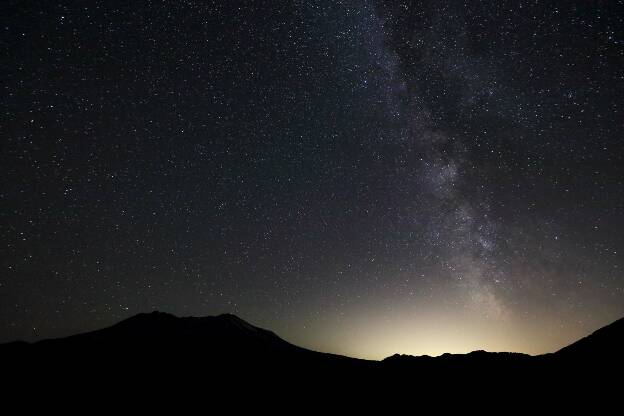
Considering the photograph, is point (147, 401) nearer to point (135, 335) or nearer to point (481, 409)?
point (135, 335)

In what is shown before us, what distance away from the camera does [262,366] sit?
92.4 feet

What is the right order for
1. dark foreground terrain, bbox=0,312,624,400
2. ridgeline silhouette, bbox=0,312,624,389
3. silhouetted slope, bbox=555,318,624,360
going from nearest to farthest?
silhouetted slope, bbox=555,318,624,360 < dark foreground terrain, bbox=0,312,624,400 < ridgeline silhouette, bbox=0,312,624,389

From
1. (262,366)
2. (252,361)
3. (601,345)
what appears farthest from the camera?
(252,361)

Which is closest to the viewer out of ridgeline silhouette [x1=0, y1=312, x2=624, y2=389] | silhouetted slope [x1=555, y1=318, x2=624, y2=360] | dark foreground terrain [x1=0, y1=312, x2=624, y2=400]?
silhouetted slope [x1=555, y1=318, x2=624, y2=360]

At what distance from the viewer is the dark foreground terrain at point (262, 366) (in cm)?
1931

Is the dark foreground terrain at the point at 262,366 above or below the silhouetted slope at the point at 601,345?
below

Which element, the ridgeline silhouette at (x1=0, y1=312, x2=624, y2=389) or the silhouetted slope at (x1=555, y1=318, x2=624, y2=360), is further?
the ridgeline silhouette at (x1=0, y1=312, x2=624, y2=389)

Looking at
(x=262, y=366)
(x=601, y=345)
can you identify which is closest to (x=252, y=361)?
(x=262, y=366)

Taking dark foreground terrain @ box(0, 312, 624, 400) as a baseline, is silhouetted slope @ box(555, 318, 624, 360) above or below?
above

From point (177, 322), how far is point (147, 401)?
16.6 m

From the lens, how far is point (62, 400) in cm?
2167

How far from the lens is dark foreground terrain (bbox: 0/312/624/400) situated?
63.4 ft

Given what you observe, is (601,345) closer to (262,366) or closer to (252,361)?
(262,366)

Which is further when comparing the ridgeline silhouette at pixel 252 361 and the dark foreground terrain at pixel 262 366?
the ridgeline silhouette at pixel 252 361
